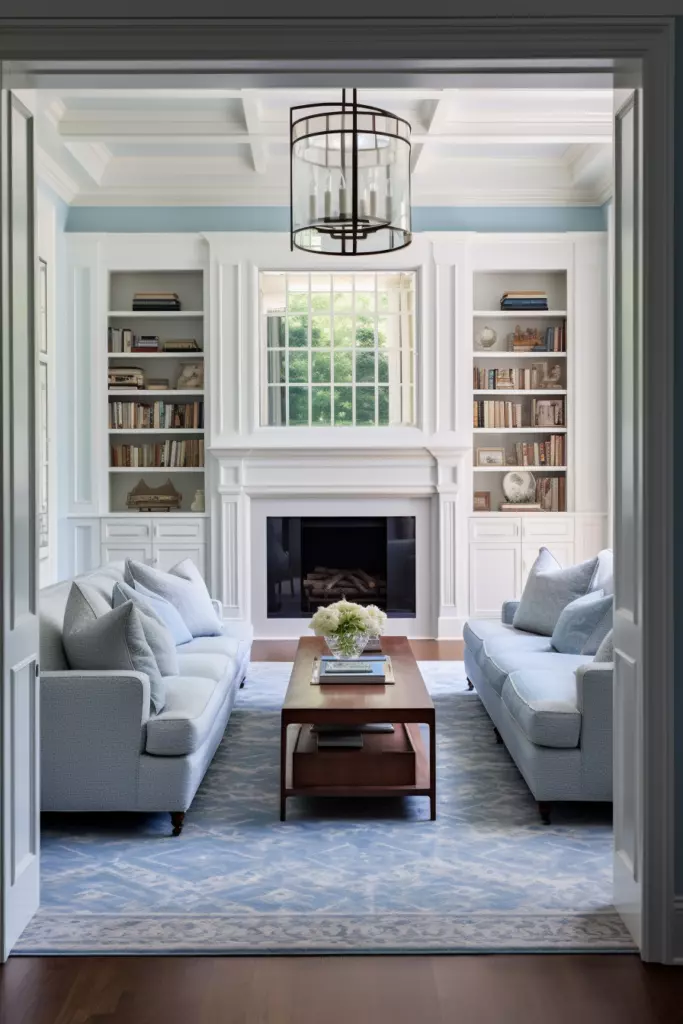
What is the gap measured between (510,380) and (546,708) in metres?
4.98

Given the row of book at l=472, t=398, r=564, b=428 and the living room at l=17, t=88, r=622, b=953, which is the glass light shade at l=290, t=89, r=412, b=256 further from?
the row of book at l=472, t=398, r=564, b=428

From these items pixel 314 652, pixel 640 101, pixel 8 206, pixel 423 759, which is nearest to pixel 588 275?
pixel 314 652

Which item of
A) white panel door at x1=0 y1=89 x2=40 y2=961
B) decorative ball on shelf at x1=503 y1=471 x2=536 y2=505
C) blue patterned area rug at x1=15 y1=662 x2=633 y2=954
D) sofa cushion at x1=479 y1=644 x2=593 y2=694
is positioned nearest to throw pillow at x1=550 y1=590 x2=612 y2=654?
sofa cushion at x1=479 y1=644 x2=593 y2=694

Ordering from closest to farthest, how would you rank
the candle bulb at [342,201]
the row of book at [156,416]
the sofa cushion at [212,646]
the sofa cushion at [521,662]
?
the sofa cushion at [521,662], the candle bulb at [342,201], the sofa cushion at [212,646], the row of book at [156,416]

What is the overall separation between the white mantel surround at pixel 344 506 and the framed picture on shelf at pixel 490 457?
0.30m

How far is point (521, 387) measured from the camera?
873cm

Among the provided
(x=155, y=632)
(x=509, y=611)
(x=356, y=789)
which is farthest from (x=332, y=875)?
(x=509, y=611)

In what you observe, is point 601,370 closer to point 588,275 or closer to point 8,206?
point 588,275

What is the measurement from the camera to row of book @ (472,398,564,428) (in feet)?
28.3

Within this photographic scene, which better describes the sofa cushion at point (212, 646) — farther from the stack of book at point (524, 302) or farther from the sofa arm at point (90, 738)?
the stack of book at point (524, 302)

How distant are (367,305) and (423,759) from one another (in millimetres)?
4889

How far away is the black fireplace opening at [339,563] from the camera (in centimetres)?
857

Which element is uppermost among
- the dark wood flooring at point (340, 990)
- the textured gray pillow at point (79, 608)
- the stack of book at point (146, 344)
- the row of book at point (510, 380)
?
the stack of book at point (146, 344)

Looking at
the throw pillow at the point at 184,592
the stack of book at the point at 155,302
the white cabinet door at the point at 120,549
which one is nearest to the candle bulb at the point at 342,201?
the throw pillow at the point at 184,592
